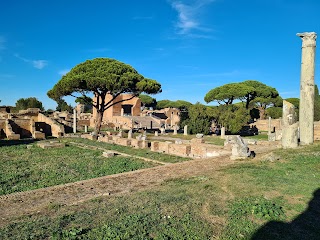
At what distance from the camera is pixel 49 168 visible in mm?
10047

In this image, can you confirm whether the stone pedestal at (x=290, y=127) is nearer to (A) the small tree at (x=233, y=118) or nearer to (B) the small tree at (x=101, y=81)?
(A) the small tree at (x=233, y=118)

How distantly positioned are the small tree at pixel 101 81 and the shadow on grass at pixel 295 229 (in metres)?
20.8

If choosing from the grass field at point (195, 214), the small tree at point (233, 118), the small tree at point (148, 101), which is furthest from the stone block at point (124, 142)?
the small tree at point (148, 101)

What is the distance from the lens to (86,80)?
23.5 m

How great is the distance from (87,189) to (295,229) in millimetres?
4546

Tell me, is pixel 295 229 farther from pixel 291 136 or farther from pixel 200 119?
pixel 200 119

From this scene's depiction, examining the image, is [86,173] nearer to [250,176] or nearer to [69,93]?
[250,176]

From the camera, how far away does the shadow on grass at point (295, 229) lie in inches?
155

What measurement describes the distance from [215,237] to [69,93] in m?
22.9

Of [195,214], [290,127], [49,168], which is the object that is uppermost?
[290,127]

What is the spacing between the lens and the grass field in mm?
3936

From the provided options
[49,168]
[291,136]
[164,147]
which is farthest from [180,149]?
[49,168]

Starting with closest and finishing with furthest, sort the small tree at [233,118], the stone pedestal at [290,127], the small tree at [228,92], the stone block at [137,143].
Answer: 1. the stone pedestal at [290,127]
2. the stone block at [137,143]
3. the small tree at [233,118]
4. the small tree at [228,92]

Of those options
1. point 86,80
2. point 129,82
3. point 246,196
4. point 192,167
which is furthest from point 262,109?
point 246,196
